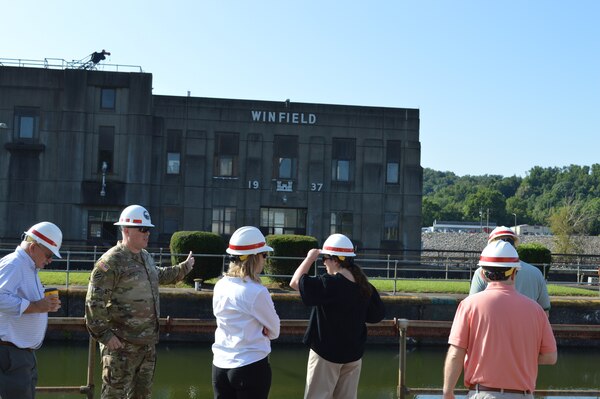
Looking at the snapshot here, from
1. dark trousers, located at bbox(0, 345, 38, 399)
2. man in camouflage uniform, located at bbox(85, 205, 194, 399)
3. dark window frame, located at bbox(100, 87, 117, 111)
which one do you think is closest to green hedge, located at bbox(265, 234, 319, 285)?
man in camouflage uniform, located at bbox(85, 205, 194, 399)

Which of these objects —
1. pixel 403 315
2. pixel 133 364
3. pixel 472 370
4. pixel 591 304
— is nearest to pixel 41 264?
pixel 133 364

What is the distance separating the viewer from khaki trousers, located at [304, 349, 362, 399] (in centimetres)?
644

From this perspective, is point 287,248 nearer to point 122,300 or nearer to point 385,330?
point 385,330

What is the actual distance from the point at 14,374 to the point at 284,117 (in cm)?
3157

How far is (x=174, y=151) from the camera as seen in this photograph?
3619 centimetres

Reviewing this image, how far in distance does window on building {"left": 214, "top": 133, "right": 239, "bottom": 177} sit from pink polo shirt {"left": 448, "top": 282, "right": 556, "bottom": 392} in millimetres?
31981

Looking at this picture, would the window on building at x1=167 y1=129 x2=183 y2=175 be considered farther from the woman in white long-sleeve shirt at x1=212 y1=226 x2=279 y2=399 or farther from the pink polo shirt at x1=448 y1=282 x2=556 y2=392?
the pink polo shirt at x1=448 y1=282 x2=556 y2=392

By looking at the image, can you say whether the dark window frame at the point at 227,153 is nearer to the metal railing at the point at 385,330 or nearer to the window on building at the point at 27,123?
the window on building at the point at 27,123

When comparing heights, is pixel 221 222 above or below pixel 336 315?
above

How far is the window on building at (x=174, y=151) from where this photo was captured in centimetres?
3609

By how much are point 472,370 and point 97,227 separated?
3264 cm

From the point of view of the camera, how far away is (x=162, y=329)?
6.96 m

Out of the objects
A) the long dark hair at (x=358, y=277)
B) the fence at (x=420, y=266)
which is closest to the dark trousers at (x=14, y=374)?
the long dark hair at (x=358, y=277)

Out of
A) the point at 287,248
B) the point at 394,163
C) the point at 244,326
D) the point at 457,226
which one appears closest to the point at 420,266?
the point at 394,163
